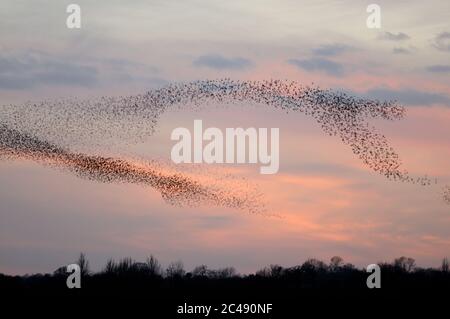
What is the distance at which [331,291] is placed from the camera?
102m

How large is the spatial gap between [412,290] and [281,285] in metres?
19.6

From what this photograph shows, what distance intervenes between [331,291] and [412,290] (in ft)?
29.1

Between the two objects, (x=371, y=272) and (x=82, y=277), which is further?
(x=82, y=277)
